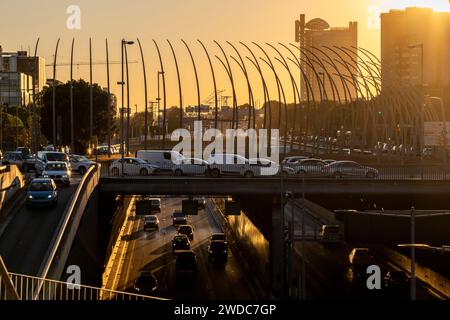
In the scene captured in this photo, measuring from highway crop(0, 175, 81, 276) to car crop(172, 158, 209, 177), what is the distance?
15.6 metres

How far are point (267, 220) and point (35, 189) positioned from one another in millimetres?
18139

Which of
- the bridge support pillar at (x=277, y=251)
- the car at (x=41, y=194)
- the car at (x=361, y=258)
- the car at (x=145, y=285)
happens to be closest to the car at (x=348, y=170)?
the car at (x=361, y=258)

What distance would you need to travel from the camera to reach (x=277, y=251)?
1885 inches

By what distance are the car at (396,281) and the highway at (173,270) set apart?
730 cm

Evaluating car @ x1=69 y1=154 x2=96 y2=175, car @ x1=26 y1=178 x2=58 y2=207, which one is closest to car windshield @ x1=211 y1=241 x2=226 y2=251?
car @ x1=69 y1=154 x2=96 y2=175

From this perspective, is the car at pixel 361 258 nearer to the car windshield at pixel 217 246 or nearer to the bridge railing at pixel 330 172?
the bridge railing at pixel 330 172

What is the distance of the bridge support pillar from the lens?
46.2m

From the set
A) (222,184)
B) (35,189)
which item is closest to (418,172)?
(222,184)

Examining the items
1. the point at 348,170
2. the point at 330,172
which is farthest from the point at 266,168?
the point at 348,170

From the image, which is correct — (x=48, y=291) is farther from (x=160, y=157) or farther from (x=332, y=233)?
(x=160, y=157)

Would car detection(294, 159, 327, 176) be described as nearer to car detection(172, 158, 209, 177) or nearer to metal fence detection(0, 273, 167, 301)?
car detection(172, 158, 209, 177)

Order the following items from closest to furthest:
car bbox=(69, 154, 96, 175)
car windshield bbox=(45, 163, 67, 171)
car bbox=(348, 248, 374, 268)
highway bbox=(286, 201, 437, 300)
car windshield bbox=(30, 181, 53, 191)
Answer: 1. car windshield bbox=(30, 181, 53, 191)
2. highway bbox=(286, 201, 437, 300)
3. car bbox=(348, 248, 374, 268)
4. car windshield bbox=(45, 163, 67, 171)
5. car bbox=(69, 154, 96, 175)
